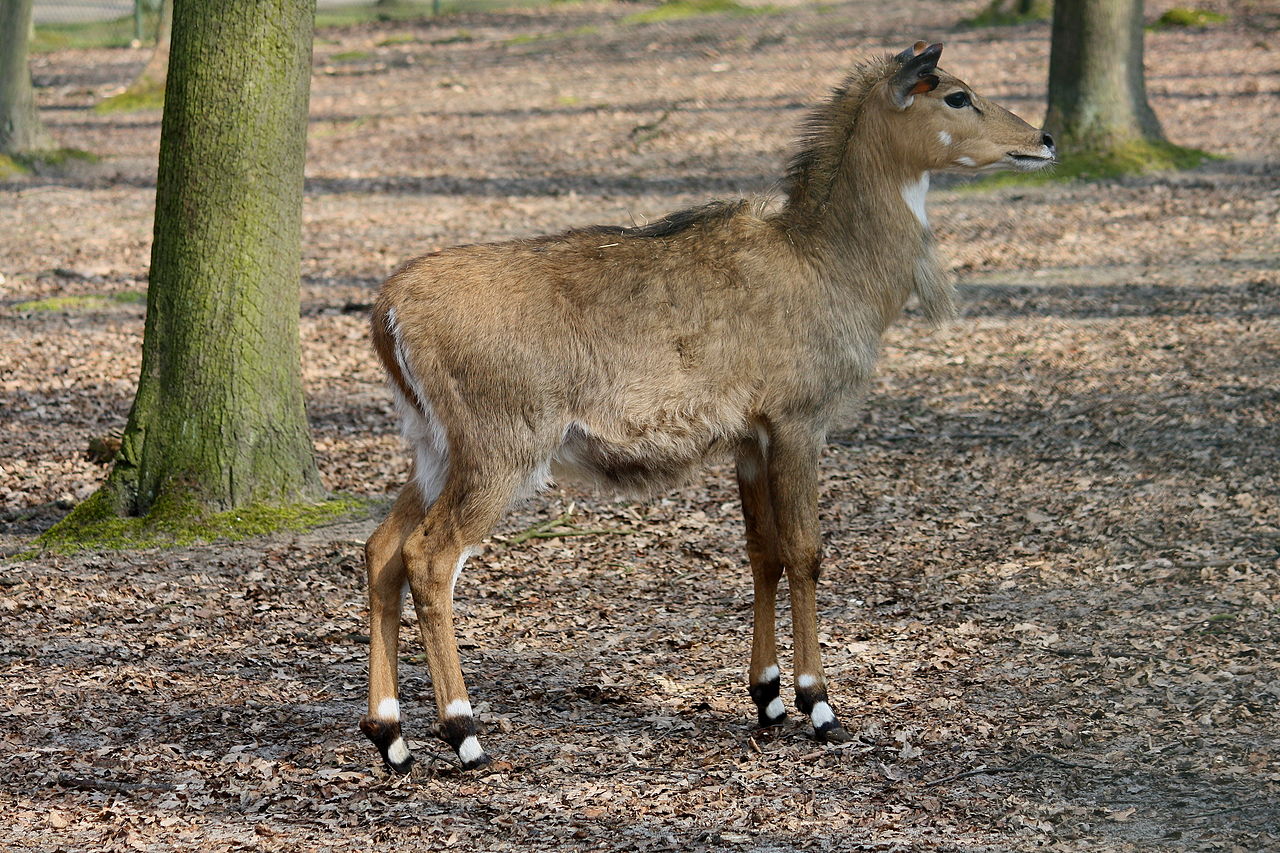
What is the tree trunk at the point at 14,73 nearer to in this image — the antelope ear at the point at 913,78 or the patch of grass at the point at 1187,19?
the antelope ear at the point at 913,78

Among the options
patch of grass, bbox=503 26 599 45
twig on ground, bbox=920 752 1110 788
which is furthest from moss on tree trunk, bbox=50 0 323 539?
patch of grass, bbox=503 26 599 45

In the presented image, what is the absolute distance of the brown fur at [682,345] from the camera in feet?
17.1

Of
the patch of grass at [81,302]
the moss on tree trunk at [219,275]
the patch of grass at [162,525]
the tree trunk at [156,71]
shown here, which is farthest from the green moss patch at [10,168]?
the patch of grass at [162,525]

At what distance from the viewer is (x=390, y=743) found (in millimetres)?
5301

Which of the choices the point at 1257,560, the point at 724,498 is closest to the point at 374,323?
the point at 724,498

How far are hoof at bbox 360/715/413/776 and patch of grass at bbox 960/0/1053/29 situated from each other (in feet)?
83.2

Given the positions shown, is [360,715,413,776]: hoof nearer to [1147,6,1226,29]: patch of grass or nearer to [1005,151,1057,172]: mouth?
[1005,151,1057,172]: mouth

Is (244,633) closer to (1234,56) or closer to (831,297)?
(831,297)

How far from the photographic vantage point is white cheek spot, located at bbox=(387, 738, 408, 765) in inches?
209

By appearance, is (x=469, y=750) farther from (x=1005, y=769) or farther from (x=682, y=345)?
(x=1005, y=769)

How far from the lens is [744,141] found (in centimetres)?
1958

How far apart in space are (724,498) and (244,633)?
10.2 feet

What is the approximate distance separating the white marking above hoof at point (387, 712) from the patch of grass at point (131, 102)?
68.8 feet

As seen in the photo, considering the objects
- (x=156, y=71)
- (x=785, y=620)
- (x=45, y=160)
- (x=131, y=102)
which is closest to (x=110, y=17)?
(x=156, y=71)
